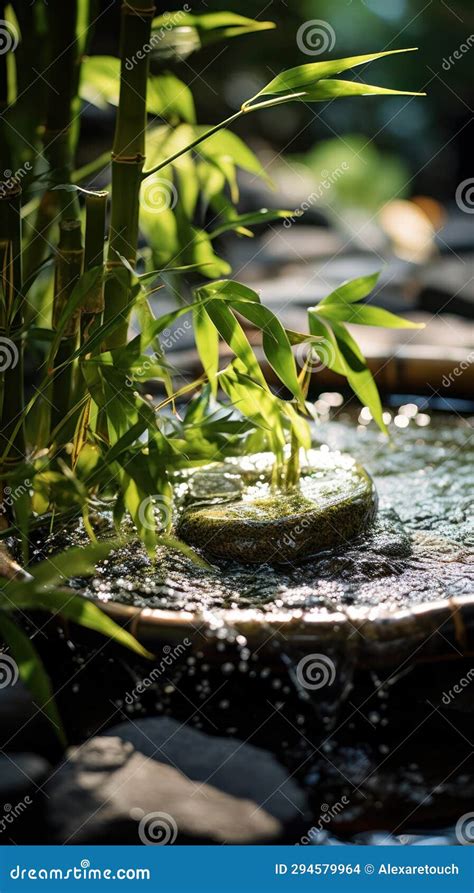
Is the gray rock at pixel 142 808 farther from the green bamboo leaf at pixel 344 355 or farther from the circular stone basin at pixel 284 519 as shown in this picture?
the green bamboo leaf at pixel 344 355

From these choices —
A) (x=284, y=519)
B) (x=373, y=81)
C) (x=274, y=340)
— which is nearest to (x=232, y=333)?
(x=274, y=340)

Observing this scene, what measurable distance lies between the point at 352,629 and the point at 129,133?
34.9 inches

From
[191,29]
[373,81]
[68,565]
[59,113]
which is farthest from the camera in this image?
[373,81]

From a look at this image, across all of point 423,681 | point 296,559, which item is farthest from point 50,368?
point 423,681

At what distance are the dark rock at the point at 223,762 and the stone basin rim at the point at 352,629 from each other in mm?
160

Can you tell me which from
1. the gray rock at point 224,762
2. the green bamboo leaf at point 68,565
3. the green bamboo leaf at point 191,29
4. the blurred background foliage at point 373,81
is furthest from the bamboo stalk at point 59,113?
the blurred background foliage at point 373,81

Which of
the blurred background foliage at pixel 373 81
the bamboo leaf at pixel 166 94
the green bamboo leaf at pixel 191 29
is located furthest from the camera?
the blurred background foliage at pixel 373 81

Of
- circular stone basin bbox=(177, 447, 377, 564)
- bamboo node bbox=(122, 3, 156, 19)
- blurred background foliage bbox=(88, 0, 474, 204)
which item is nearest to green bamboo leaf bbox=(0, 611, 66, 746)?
circular stone basin bbox=(177, 447, 377, 564)

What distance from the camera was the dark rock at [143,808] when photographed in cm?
127

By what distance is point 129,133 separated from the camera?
160 cm

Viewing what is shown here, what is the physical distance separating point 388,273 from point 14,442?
301 centimetres

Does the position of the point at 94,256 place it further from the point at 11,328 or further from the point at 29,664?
the point at 29,664

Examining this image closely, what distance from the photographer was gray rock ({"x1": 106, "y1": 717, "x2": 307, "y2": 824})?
134cm

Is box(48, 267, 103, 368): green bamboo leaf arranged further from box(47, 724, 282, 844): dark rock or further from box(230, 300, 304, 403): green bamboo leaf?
box(47, 724, 282, 844): dark rock
